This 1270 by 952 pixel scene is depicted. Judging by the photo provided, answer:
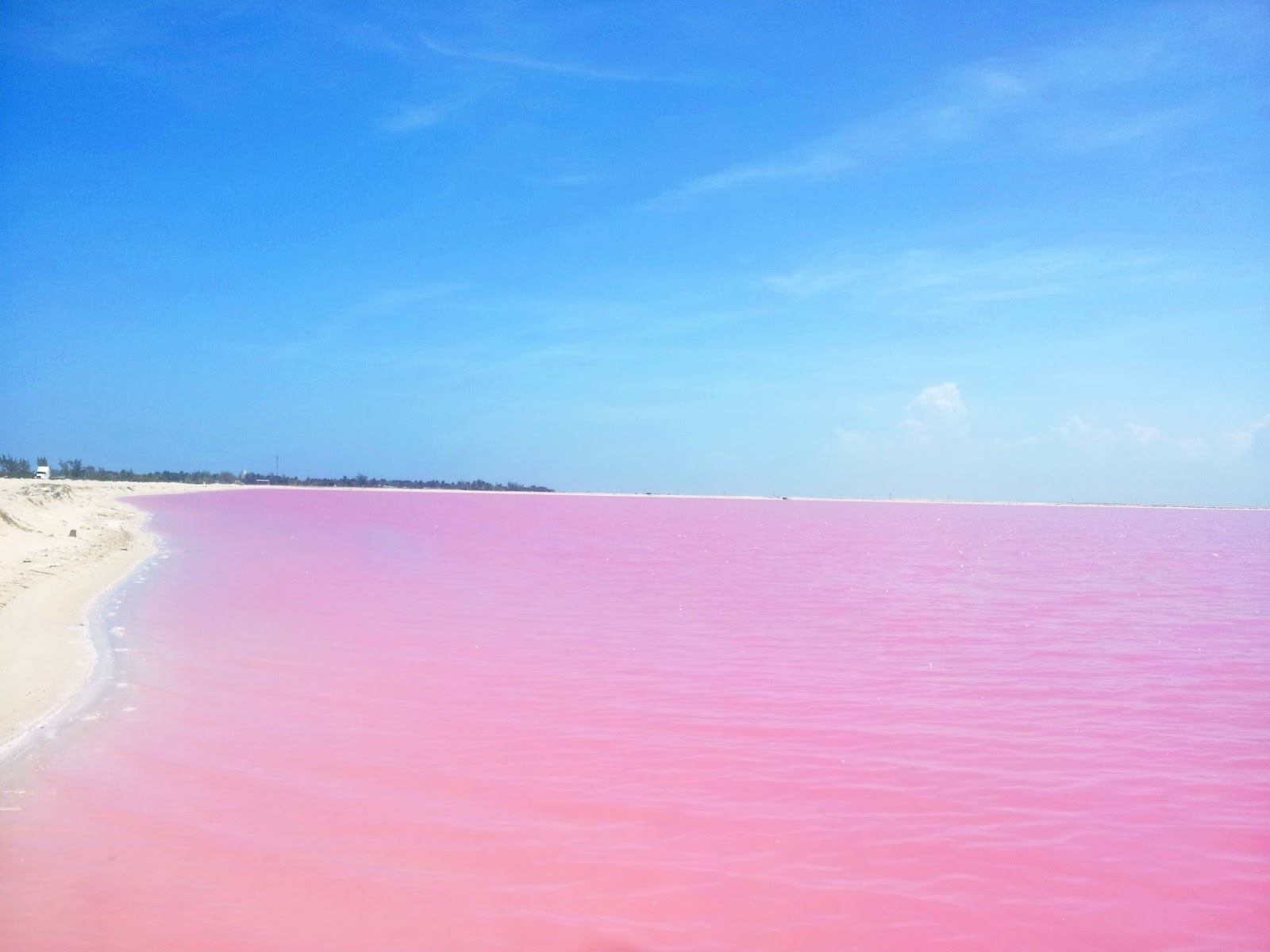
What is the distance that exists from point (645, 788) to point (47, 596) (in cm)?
1219

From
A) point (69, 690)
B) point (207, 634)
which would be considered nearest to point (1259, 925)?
point (69, 690)

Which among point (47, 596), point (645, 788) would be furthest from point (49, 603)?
point (645, 788)

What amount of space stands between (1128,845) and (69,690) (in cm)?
916

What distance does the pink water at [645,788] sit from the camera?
442 cm

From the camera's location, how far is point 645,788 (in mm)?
6152

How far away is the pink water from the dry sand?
56 cm

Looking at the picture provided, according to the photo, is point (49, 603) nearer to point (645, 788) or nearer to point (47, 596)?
point (47, 596)

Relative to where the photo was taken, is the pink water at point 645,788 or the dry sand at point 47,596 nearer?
the pink water at point 645,788

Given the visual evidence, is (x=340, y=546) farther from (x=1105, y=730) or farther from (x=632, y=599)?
(x=1105, y=730)

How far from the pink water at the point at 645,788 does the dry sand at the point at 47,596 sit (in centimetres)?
56

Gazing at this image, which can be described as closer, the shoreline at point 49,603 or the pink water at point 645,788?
the pink water at point 645,788

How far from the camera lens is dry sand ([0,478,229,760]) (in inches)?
309

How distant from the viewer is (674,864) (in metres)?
4.98

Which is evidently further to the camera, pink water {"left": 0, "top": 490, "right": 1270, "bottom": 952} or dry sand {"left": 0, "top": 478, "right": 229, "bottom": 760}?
dry sand {"left": 0, "top": 478, "right": 229, "bottom": 760}
